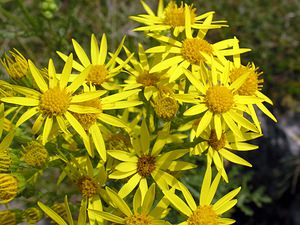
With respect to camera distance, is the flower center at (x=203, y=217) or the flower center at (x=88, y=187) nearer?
the flower center at (x=203, y=217)

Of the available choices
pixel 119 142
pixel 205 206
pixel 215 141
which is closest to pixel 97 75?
pixel 119 142

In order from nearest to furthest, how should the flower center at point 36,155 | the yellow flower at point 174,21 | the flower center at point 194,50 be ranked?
the flower center at point 36,155, the flower center at point 194,50, the yellow flower at point 174,21

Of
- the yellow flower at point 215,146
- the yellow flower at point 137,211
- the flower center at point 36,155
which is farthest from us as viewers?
the yellow flower at point 215,146

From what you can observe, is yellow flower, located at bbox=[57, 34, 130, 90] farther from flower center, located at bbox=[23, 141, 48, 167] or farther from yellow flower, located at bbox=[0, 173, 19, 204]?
yellow flower, located at bbox=[0, 173, 19, 204]

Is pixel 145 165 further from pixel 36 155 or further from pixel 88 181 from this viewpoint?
pixel 36 155

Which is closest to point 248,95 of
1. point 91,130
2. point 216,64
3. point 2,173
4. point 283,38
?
point 216,64

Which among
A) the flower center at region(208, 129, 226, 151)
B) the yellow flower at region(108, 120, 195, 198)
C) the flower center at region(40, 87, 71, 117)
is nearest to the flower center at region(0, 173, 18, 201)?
the flower center at region(40, 87, 71, 117)

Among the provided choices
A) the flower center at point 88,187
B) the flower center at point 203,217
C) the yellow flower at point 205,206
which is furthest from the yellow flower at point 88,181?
the flower center at point 203,217

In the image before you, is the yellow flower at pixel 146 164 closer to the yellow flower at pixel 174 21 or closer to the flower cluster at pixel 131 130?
the flower cluster at pixel 131 130

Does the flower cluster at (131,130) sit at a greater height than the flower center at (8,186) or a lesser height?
greater
